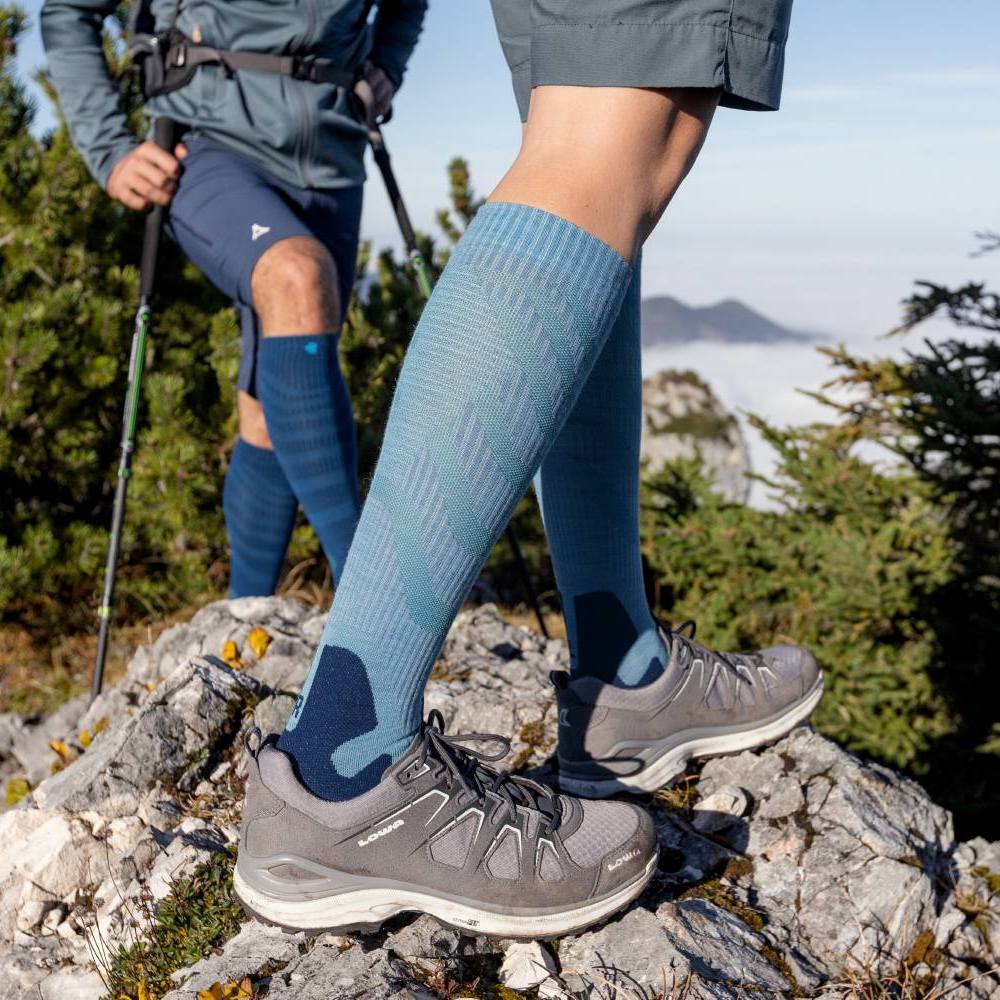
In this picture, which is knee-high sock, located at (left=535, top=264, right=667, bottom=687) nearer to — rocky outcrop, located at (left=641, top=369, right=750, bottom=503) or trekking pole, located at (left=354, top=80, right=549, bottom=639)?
trekking pole, located at (left=354, top=80, right=549, bottom=639)

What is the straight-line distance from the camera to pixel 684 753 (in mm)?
2186

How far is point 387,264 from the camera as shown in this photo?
241 inches

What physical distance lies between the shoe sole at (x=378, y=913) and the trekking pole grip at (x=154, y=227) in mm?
2138

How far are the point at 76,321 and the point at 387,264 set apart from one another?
1.82 meters

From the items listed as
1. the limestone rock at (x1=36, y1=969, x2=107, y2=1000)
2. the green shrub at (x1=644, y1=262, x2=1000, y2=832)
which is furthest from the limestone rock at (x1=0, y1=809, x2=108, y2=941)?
the green shrub at (x1=644, y1=262, x2=1000, y2=832)

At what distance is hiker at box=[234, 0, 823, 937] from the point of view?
1.42 metres

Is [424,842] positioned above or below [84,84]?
below

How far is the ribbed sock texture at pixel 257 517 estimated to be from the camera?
3160 millimetres

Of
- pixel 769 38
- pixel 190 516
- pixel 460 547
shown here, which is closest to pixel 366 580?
pixel 460 547

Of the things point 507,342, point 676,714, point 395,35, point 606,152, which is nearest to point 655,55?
point 606,152

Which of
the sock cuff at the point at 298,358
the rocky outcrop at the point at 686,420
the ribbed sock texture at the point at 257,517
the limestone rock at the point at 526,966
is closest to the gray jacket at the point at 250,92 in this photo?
the sock cuff at the point at 298,358

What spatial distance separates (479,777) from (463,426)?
2.07 ft

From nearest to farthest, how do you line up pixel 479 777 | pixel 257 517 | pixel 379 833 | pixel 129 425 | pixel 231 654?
pixel 379 833, pixel 479 777, pixel 231 654, pixel 257 517, pixel 129 425

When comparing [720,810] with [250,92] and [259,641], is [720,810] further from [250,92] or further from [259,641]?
[250,92]
